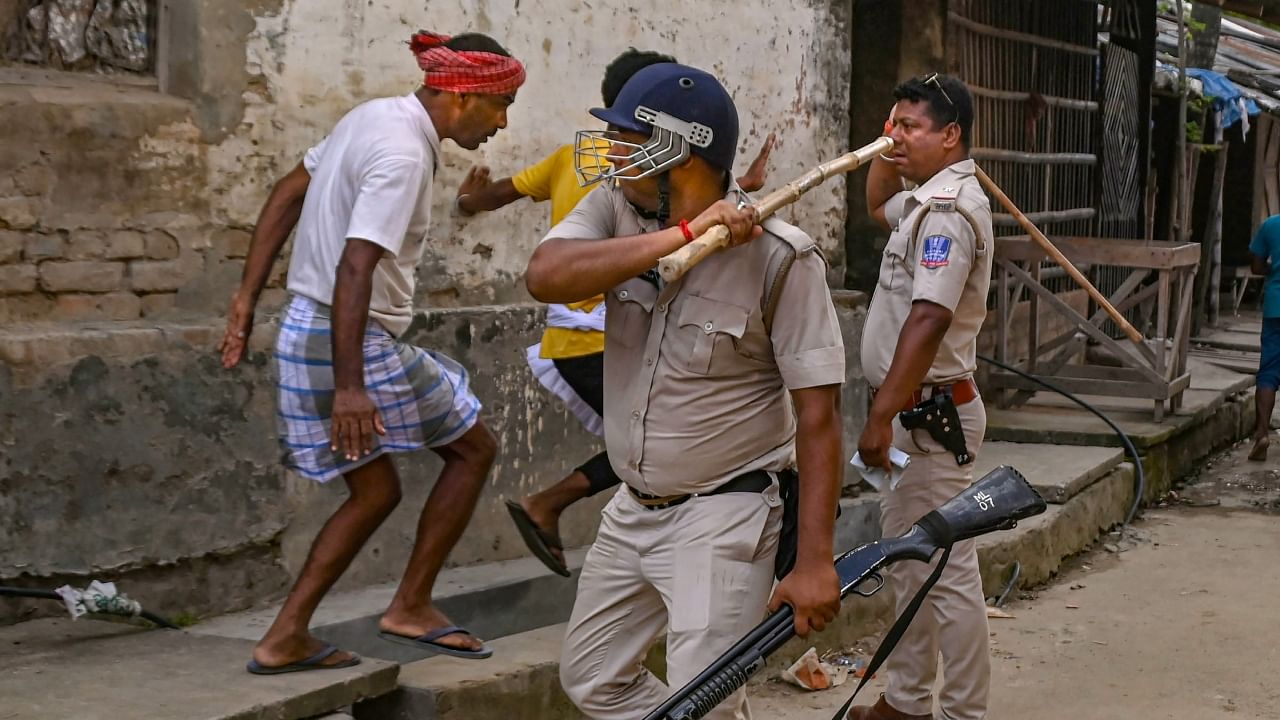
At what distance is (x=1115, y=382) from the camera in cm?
882

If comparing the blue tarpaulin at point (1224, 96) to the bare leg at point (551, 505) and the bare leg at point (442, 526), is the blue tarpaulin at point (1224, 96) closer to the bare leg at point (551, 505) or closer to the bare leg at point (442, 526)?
the bare leg at point (551, 505)

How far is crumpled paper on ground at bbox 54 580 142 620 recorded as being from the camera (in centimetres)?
408

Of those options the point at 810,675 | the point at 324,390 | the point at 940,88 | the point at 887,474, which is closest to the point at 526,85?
the point at 940,88

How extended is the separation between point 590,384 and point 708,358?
1777 millimetres

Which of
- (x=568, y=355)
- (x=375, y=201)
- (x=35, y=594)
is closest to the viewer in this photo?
(x=375, y=201)

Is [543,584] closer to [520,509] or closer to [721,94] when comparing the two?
[520,509]

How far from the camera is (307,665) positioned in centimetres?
389

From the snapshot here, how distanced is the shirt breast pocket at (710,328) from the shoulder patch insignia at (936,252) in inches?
51.9

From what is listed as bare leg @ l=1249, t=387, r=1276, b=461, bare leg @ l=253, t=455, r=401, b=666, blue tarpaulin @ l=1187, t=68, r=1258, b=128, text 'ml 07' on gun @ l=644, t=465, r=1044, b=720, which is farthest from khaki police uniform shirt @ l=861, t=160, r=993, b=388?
blue tarpaulin @ l=1187, t=68, r=1258, b=128

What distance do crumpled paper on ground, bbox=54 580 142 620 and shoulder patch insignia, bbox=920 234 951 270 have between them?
239 cm

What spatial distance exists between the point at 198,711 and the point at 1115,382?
21.4 ft

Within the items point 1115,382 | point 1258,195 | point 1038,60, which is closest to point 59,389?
point 1115,382

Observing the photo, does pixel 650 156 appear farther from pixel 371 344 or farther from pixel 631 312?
pixel 371 344

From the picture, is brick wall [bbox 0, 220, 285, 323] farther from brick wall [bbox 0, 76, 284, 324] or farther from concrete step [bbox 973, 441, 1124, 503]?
concrete step [bbox 973, 441, 1124, 503]
